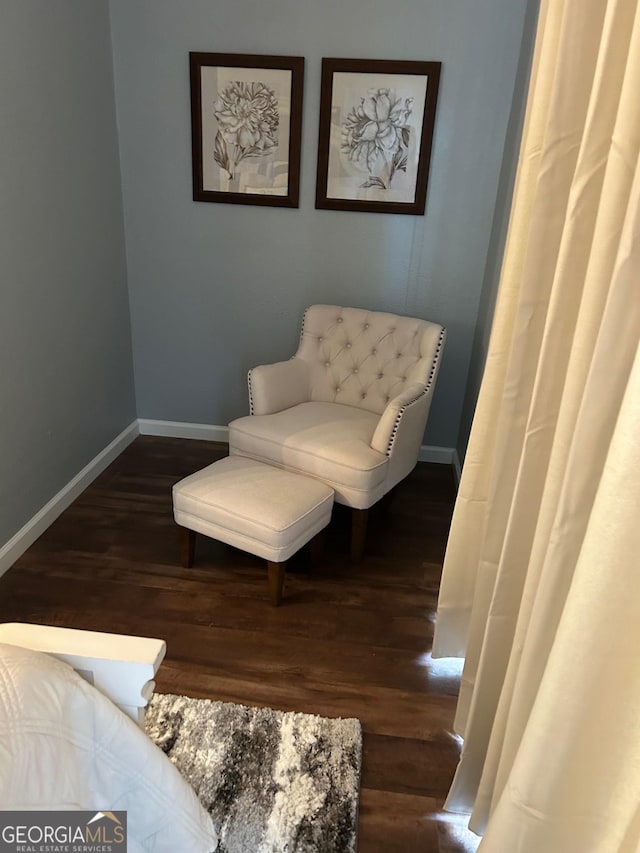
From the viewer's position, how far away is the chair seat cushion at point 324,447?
96.3 inches

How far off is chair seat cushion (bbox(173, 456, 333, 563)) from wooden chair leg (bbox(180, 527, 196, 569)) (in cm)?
6

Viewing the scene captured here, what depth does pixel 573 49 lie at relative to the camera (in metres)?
1.05

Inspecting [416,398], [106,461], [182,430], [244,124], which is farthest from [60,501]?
[244,124]

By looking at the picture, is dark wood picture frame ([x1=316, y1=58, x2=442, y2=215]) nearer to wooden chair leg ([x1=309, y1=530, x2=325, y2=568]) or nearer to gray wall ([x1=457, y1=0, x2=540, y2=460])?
gray wall ([x1=457, y1=0, x2=540, y2=460])

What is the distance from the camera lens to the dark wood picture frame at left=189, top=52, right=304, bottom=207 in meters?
2.88

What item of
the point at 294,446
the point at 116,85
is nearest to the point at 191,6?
the point at 116,85

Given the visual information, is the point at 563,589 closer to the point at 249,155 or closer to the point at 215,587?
the point at 215,587

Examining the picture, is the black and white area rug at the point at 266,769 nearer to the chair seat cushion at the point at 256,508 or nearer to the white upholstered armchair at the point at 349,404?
the chair seat cushion at the point at 256,508

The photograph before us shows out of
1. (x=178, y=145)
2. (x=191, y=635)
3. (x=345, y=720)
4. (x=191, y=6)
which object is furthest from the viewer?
(x=178, y=145)

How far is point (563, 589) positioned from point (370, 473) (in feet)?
4.77

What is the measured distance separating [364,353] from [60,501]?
1521 millimetres

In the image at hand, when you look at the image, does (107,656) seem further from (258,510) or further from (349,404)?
(349,404)

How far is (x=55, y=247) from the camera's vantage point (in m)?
2.61

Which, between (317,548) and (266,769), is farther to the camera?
(317,548)
